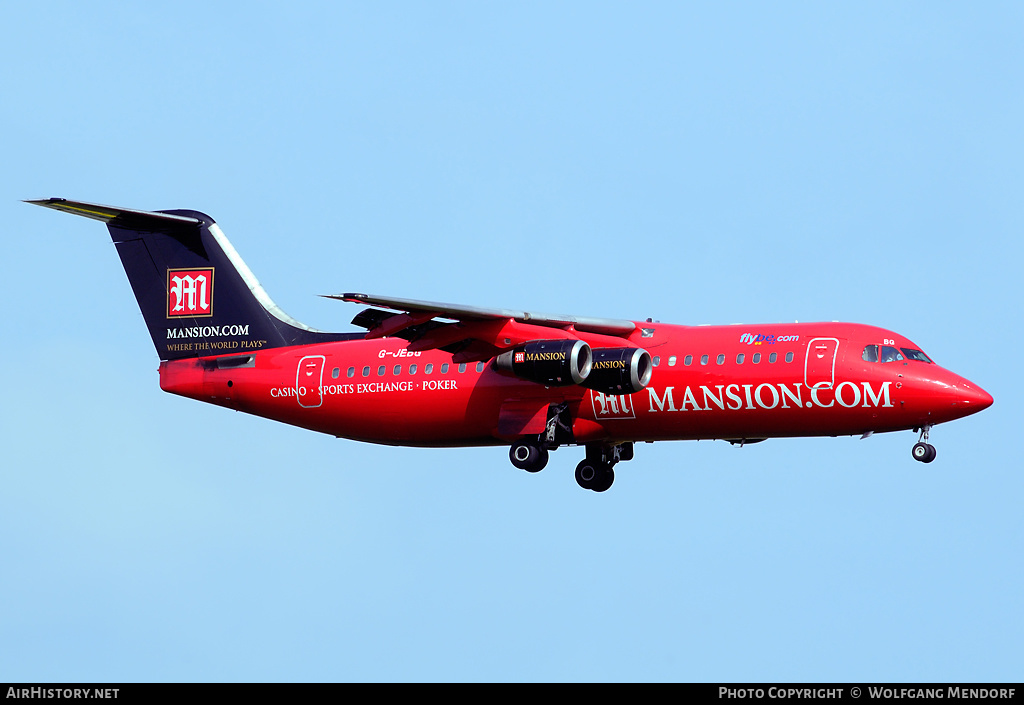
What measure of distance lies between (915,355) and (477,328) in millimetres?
8441

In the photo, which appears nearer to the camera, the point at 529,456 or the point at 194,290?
the point at 529,456

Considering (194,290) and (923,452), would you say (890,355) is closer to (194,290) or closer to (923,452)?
(923,452)

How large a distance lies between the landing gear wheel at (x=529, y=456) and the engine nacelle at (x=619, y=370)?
192 centimetres

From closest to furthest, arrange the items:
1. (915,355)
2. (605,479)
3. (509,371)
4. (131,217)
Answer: (915,355) < (509,371) < (605,479) < (131,217)

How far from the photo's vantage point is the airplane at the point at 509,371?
31781mm

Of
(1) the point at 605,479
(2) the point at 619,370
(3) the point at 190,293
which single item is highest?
(3) the point at 190,293

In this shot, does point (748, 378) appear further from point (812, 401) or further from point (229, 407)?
point (229, 407)

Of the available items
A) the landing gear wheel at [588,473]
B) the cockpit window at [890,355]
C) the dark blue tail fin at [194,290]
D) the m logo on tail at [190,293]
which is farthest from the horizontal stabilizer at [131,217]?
the cockpit window at [890,355]

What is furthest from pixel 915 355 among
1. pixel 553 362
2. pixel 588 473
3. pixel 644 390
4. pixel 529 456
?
pixel 529 456

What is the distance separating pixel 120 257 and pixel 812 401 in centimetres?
1604

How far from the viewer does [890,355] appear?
3186 cm

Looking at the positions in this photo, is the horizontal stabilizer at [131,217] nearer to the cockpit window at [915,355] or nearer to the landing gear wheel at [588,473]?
the landing gear wheel at [588,473]
